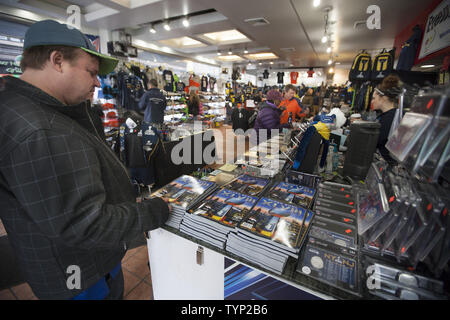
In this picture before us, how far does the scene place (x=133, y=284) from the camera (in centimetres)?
205

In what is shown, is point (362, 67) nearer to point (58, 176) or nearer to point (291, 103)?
point (291, 103)

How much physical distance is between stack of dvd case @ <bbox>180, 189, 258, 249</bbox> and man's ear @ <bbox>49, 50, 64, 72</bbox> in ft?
2.96

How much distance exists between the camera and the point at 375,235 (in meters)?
0.92

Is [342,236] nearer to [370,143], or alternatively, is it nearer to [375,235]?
[375,235]

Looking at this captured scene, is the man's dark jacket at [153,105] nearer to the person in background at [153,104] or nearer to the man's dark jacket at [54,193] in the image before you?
the person in background at [153,104]

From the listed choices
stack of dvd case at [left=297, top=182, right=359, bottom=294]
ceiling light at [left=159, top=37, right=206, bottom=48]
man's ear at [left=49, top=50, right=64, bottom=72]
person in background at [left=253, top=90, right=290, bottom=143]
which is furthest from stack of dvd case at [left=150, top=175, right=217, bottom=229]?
ceiling light at [left=159, top=37, right=206, bottom=48]

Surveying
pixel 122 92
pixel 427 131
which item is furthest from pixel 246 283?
pixel 122 92

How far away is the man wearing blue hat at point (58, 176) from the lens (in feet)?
2.26

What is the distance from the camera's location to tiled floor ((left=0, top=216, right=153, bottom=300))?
6.25 feet

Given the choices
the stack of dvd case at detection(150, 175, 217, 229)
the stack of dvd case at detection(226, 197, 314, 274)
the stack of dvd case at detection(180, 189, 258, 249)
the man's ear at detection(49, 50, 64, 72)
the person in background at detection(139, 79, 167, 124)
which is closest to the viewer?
the man's ear at detection(49, 50, 64, 72)

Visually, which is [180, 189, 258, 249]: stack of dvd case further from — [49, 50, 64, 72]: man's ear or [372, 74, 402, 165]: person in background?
[372, 74, 402, 165]: person in background

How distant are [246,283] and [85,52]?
1.34 metres

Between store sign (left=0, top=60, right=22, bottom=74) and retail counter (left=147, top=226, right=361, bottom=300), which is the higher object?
store sign (left=0, top=60, right=22, bottom=74)

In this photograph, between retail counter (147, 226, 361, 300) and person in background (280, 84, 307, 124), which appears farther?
person in background (280, 84, 307, 124)
